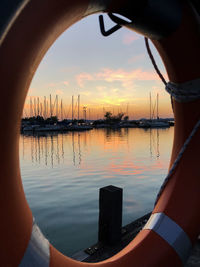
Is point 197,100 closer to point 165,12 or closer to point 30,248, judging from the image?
point 165,12

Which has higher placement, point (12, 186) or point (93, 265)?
point (12, 186)

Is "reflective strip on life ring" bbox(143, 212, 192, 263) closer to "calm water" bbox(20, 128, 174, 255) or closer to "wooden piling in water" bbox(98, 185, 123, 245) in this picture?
"wooden piling in water" bbox(98, 185, 123, 245)

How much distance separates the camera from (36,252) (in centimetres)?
82

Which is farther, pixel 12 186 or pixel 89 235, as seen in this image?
pixel 89 235

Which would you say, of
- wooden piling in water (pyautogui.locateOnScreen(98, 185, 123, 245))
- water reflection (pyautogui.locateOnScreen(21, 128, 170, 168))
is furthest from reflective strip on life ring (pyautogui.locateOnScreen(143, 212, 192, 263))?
water reflection (pyautogui.locateOnScreen(21, 128, 170, 168))

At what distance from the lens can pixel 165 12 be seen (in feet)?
4.14

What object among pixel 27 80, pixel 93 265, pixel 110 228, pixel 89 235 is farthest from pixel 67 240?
pixel 27 80

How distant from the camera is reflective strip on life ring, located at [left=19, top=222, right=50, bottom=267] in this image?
0.78m

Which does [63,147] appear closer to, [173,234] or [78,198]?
[78,198]

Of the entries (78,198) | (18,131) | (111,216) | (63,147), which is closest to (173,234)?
(18,131)

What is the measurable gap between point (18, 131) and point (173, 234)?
104 cm

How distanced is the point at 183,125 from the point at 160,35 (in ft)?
2.08

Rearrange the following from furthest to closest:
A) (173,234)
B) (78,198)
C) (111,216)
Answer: (78,198)
(111,216)
(173,234)

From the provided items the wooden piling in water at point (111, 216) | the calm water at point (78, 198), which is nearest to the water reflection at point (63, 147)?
the calm water at point (78, 198)
